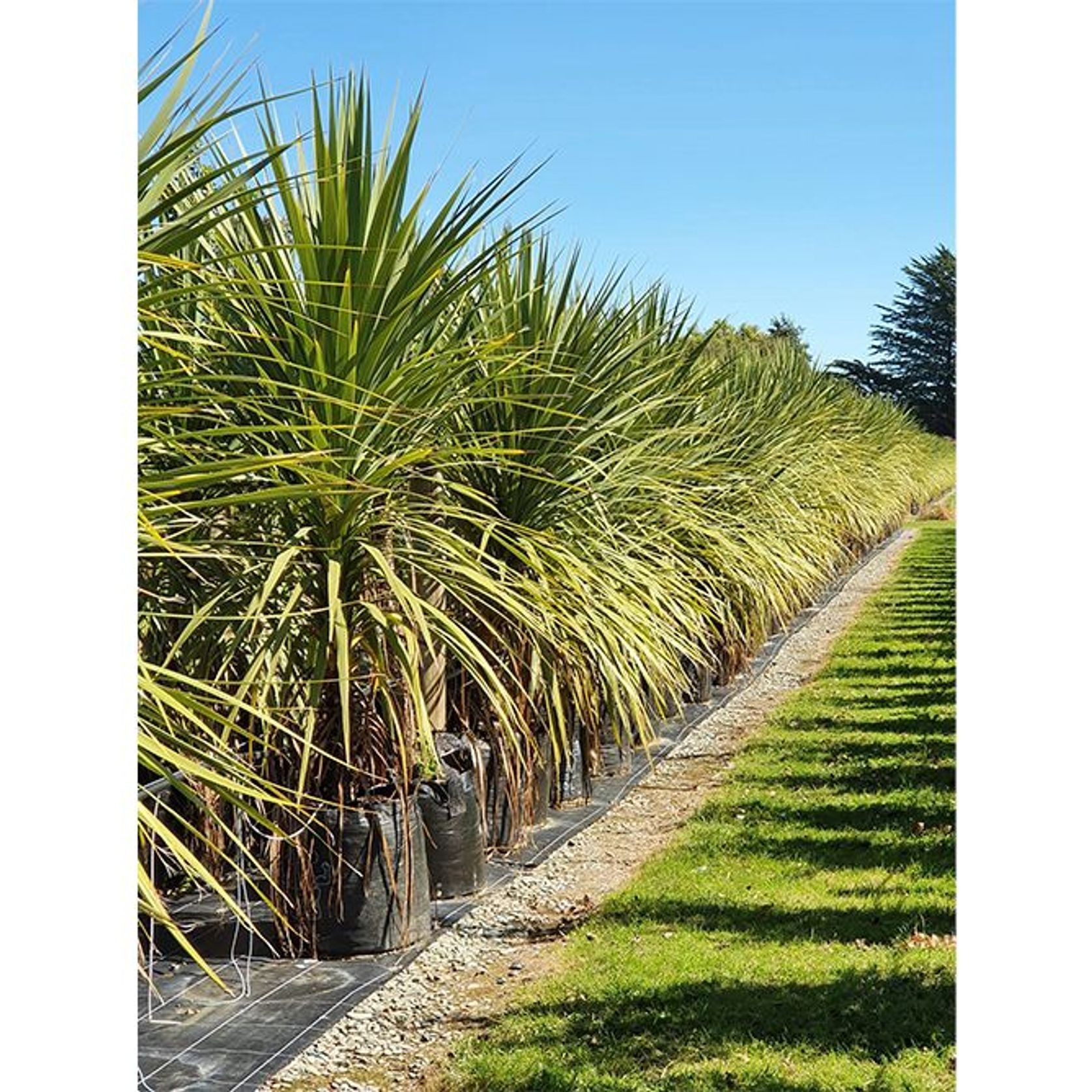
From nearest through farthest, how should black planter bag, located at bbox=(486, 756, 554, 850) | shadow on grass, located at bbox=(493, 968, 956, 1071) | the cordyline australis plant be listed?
the cordyline australis plant < shadow on grass, located at bbox=(493, 968, 956, 1071) < black planter bag, located at bbox=(486, 756, 554, 850)

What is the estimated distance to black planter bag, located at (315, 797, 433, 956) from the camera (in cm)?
299

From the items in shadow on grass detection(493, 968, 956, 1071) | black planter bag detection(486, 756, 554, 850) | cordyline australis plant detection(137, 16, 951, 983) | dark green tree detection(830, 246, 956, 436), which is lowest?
shadow on grass detection(493, 968, 956, 1071)

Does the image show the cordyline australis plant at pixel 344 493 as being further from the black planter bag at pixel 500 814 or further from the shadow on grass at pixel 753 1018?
the shadow on grass at pixel 753 1018

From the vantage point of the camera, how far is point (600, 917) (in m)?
3.39

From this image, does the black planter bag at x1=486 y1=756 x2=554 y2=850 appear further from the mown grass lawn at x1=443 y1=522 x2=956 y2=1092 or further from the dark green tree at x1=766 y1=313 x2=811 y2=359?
the dark green tree at x1=766 y1=313 x2=811 y2=359

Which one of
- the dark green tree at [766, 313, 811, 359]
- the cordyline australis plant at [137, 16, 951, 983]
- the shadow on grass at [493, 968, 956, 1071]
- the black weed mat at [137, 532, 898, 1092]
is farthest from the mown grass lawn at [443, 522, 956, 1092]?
the dark green tree at [766, 313, 811, 359]

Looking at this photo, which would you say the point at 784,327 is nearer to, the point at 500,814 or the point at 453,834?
the point at 500,814

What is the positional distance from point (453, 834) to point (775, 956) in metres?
0.87

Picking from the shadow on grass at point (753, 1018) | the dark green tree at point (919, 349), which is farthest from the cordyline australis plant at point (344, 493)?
the dark green tree at point (919, 349)

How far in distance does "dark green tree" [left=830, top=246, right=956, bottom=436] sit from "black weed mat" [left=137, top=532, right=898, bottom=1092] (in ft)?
43.8

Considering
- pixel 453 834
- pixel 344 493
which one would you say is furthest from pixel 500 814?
pixel 344 493

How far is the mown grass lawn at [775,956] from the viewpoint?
8.10 ft

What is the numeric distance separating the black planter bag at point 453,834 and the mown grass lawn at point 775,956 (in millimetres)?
372
